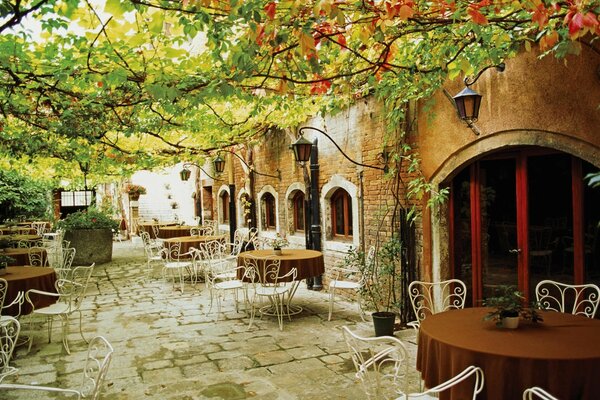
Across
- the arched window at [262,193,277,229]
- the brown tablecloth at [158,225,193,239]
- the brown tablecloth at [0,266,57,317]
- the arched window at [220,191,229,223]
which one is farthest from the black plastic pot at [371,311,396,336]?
the arched window at [220,191,229,223]

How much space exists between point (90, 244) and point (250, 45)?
10.3 metres

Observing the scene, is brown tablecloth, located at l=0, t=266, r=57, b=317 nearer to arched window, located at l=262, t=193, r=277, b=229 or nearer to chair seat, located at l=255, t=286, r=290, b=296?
chair seat, located at l=255, t=286, r=290, b=296

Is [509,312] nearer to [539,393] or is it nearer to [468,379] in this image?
[468,379]

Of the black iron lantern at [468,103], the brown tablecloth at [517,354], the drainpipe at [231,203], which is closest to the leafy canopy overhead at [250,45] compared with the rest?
the black iron lantern at [468,103]

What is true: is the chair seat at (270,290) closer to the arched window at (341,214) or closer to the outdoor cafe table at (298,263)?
the outdoor cafe table at (298,263)

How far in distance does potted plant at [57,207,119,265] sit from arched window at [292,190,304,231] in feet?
18.1

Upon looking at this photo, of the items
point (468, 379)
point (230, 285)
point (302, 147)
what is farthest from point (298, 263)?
point (468, 379)

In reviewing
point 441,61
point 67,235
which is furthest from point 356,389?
point 67,235

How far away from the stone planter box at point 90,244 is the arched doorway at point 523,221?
32.2 ft

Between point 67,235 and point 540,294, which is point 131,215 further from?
point 540,294

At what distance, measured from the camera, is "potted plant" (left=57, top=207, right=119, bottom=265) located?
11883mm

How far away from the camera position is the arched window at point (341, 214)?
25.7 feet

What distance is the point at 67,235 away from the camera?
469 inches

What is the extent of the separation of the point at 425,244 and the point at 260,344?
2.30 meters
